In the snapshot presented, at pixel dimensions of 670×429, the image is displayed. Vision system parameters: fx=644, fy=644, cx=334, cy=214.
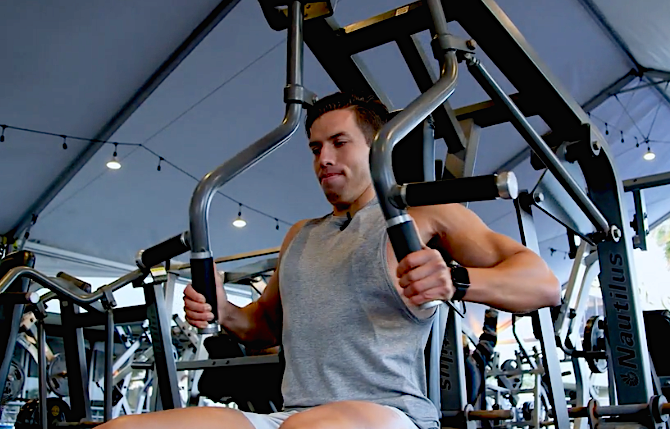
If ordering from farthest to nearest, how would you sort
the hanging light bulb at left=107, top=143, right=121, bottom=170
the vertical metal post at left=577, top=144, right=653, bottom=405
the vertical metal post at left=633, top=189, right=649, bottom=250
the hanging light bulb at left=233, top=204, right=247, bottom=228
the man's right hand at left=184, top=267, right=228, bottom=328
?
1. the hanging light bulb at left=233, top=204, right=247, bottom=228
2. the hanging light bulb at left=107, top=143, right=121, bottom=170
3. the vertical metal post at left=633, top=189, right=649, bottom=250
4. the vertical metal post at left=577, top=144, right=653, bottom=405
5. the man's right hand at left=184, top=267, right=228, bottom=328

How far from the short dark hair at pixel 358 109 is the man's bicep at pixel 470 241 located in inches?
9.1

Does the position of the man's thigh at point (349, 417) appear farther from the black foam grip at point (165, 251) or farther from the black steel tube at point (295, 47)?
the black steel tube at point (295, 47)

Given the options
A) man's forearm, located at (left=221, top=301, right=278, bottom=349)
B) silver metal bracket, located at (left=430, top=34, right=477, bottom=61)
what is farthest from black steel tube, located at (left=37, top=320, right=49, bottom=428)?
silver metal bracket, located at (left=430, top=34, right=477, bottom=61)

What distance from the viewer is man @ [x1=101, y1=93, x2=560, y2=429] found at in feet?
3.35

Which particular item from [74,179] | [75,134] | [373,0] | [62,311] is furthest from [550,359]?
[74,179]

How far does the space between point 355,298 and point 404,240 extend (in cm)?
32

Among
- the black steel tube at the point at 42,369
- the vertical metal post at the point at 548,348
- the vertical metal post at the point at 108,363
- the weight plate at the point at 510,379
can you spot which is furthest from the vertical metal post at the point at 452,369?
the weight plate at the point at 510,379

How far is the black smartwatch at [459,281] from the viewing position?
91 centimetres

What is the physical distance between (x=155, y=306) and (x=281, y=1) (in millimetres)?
1091

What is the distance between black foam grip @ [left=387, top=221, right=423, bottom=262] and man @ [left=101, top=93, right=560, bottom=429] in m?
0.08

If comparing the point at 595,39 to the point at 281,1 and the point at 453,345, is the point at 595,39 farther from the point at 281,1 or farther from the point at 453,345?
the point at 281,1

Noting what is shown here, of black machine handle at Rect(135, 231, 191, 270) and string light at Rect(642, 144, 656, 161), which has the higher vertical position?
string light at Rect(642, 144, 656, 161)

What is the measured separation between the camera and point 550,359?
173 centimetres

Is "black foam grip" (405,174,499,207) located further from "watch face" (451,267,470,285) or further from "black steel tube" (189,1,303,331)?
"black steel tube" (189,1,303,331)
